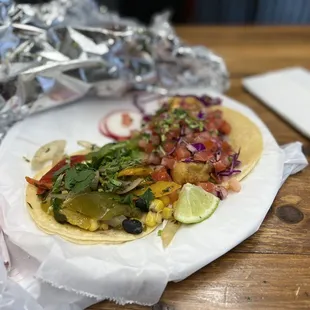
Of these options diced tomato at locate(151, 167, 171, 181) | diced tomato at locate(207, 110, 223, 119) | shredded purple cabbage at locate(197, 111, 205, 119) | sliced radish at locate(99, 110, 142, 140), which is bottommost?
sliced radish at locate(99, 110, 142, 140)

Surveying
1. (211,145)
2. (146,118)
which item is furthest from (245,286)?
(146,118)

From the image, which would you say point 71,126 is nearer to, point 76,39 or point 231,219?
point 76,39

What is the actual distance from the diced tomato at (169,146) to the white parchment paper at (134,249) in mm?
256

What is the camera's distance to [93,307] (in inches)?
48.3

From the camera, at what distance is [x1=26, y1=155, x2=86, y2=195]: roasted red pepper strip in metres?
1.42

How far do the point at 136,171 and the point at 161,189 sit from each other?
0.10 meters

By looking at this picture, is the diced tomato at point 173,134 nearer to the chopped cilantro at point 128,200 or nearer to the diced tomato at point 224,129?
the diced tomato at point 224,129

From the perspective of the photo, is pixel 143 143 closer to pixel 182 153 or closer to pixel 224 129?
pixel 182 153

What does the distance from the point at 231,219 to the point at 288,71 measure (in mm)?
1197

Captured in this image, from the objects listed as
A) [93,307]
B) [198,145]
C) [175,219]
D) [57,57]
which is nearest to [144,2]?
[57,57]

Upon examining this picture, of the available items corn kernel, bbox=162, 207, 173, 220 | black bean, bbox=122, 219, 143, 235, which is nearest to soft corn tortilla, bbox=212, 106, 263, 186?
corn kernel, bbox=162, 207, 173, 220

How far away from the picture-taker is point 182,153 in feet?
4.95

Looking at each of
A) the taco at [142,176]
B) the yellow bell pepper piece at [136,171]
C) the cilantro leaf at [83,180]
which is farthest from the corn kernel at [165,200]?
the cilantro leaf at [83,180]

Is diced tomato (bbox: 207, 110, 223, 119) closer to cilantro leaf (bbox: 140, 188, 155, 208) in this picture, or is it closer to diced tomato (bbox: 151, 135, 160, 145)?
diced tomato (bbox: 151, 135, 160, 145)
